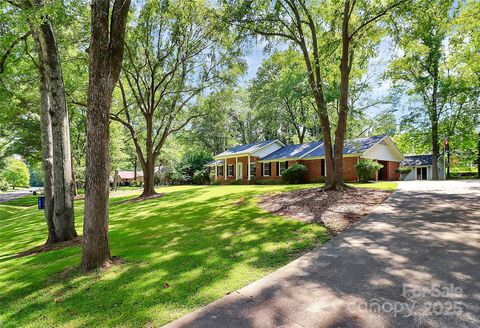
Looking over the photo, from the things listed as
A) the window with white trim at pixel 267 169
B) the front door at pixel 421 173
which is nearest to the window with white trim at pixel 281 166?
the window with white trim at pixel 267 169

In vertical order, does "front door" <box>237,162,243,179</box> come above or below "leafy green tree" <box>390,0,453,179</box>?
below

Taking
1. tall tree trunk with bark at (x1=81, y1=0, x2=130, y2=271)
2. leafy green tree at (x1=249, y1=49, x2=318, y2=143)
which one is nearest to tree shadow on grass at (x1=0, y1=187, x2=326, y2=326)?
tall tree trunk with bark at (x1=81, y1=0, x2=130, y2=271)

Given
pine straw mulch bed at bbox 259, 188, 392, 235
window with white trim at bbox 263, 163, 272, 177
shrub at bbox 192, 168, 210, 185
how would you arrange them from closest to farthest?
pine straw mulch bed at bbox 259, 188, 392, 235
window with white trim at bbox 263, 163, 272, 177
shrub at bbox 192, 168, 210, 185

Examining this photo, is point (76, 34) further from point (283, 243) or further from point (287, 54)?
point (283, 243)

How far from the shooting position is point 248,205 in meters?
11.0

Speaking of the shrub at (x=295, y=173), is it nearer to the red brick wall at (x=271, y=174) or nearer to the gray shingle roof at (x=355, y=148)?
the gray shingle roof at (x=355, y=148)

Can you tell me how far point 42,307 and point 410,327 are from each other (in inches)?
181

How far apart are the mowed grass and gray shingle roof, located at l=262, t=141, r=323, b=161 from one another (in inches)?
713

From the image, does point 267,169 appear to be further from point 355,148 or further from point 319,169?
point 355,148

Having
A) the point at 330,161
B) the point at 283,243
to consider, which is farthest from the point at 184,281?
the point at 330,161

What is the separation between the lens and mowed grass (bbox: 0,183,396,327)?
3.37 meters

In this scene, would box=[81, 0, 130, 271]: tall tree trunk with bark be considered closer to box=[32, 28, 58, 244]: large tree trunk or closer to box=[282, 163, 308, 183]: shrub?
box=[32, 28, 58, 244]: large tree trunk

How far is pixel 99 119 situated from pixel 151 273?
2.90 metres

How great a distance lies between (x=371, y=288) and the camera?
137 inches
